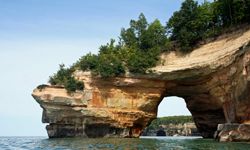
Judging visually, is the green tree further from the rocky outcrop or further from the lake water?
the rocky outcrop

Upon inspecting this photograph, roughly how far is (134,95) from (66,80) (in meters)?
7.14

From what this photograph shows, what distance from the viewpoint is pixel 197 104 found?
45.7 meters

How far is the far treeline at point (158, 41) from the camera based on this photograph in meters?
41.0

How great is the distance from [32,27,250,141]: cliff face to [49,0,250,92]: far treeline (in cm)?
93

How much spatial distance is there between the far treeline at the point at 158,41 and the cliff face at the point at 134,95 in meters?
0.93

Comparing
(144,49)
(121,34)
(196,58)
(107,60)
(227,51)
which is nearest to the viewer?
(227,51)

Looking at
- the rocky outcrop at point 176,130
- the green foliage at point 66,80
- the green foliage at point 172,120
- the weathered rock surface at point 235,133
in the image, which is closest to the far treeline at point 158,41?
the green foliage at point 66,80

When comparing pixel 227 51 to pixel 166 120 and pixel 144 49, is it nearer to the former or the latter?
pixel 144 49

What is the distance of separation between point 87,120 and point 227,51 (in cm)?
1515

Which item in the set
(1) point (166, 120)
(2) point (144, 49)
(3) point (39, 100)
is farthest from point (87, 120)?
(1) point (166, 120)

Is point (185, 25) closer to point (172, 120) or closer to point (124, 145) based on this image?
point (124, 145)

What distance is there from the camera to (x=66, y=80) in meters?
42.2

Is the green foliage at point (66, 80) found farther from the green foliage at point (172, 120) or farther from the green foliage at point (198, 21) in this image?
the green foliage at point (172, 120)

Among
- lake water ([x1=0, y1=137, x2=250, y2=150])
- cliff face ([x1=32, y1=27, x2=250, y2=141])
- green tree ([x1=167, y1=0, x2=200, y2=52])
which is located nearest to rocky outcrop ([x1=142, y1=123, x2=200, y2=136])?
cliff face ([x1=32, y1=27, x2=250, y2=141])
